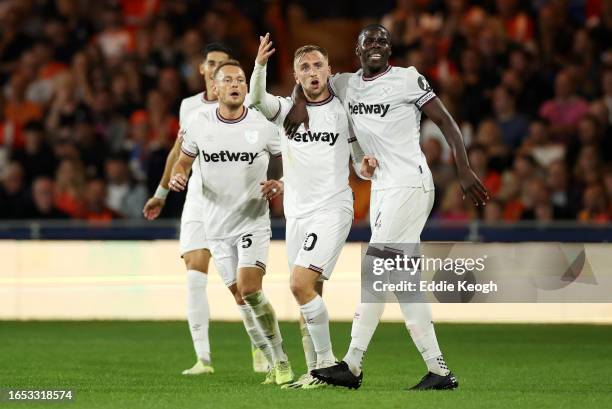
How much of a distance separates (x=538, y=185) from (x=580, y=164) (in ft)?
2.49

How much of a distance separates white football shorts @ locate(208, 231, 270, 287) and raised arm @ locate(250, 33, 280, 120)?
3.44 feet

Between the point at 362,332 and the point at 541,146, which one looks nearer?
the point at 362,332

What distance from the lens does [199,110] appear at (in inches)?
444

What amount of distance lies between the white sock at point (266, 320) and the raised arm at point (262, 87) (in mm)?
1310

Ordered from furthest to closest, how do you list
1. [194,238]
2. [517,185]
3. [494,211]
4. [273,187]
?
[517,185] → [494,211] → [194,238] → [273,187]

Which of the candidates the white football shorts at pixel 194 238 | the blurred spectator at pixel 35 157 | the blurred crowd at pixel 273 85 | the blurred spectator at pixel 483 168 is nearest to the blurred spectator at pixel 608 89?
the blurred crowd at pixel 273 85

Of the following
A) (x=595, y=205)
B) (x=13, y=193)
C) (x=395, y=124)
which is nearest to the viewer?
(x=395, y=124)

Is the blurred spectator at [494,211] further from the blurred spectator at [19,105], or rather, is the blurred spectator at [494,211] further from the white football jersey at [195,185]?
the blurred spectator at [19,105]

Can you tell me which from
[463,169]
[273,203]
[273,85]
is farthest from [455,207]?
[463,169]

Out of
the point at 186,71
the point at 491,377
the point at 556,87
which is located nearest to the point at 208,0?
the point at 186,71

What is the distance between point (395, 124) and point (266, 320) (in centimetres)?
183

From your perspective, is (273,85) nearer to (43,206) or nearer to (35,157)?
(35,157)

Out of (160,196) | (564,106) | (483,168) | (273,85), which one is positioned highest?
(273,85)
